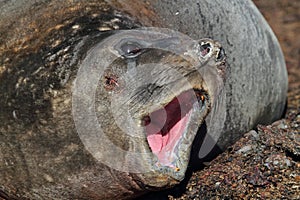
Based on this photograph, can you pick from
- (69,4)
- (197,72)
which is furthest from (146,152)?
(69,4)

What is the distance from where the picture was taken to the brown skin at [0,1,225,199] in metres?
2.86

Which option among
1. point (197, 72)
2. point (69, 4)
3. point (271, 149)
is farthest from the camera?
point (271, 149)

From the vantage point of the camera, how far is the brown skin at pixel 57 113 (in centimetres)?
286

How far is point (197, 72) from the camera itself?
2.79 m

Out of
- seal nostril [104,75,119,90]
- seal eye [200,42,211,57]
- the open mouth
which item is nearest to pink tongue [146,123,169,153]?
the open mouth

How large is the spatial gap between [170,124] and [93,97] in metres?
0.30

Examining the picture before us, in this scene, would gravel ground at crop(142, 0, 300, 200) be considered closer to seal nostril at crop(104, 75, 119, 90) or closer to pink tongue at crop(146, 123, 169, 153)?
pink tongue at crop(146, 123, 169, 153)

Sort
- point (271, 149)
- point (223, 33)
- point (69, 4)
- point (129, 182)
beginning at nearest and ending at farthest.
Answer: point (129, 182) → point (69, 4) → point (271, 149) → point (223, 33)

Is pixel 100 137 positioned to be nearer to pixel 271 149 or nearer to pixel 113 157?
pixel 113 157

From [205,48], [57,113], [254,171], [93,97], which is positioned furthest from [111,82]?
[254,171]

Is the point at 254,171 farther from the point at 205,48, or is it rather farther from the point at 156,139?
the point at 205,48

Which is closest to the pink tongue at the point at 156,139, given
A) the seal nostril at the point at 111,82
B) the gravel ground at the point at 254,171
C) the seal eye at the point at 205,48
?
the seal nostril at the point at 111,82

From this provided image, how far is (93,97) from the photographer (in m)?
2.86

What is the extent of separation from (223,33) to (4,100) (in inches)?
48.4
